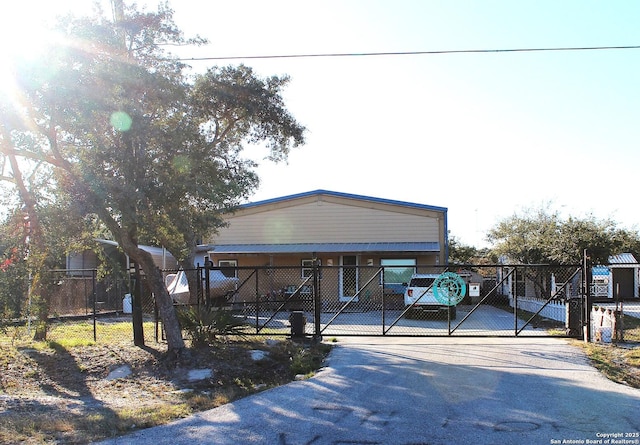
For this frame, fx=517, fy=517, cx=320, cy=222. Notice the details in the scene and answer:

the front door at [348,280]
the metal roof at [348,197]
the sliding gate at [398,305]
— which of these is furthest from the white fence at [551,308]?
the front door at [348,280]

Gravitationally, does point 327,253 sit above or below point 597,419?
above

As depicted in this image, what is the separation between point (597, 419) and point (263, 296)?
17167mm

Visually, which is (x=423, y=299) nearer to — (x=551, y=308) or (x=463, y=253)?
(x=551, y=308)

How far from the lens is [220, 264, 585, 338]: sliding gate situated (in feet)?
38.7

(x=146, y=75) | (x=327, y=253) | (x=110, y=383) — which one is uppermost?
(x=146, y=75)

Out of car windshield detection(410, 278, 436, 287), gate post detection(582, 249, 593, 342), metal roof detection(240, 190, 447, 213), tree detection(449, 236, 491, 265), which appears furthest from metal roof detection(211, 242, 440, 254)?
tree detection(449, 236, 491, 265)

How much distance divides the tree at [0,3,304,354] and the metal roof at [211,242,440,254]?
11.8m

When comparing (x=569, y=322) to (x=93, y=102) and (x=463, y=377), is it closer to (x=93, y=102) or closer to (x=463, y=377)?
(x=463, y=377)

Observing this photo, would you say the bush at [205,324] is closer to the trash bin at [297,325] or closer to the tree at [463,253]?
the trash bin at [297,325]

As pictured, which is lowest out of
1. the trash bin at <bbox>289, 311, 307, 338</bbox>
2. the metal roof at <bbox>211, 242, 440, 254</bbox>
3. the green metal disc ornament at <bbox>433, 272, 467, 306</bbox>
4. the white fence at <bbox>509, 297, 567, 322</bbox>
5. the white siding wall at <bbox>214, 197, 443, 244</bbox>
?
the white fence at <bbox>509, 297, 567, 322</bbox>

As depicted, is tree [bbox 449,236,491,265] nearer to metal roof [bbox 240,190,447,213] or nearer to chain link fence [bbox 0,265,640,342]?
chain link fence [bbox 0,265,640,342]

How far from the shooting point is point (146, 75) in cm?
890

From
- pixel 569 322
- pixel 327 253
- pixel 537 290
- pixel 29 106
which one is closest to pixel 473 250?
pixel 537 290

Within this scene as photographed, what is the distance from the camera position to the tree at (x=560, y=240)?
18.4 m
